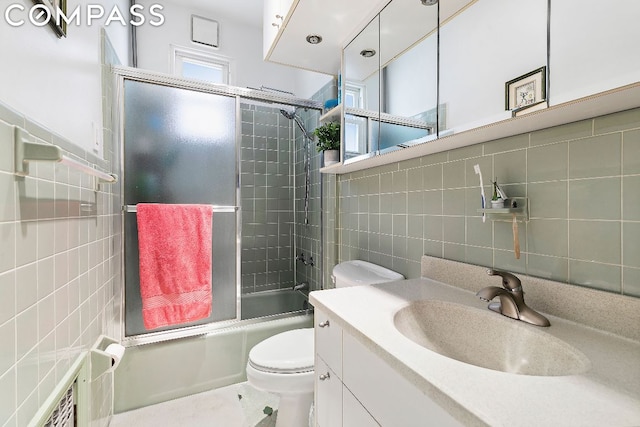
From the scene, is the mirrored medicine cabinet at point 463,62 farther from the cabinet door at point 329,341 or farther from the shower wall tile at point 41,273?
the shower wall tile at point 41,273

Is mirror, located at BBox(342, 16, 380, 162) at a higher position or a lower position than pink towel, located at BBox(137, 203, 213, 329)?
higher

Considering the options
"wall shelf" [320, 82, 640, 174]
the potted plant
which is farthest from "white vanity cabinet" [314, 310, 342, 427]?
the potted plant

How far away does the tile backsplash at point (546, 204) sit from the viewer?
0.73m

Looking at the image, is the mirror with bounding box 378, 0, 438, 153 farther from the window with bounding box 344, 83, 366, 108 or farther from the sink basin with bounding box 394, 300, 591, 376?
the sink basin with bounding box 394, 300, 591, 376

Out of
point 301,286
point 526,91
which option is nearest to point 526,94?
point 526,91

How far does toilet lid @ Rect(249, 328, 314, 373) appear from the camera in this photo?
1336 mm

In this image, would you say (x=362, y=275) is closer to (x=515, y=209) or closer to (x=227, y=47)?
(x=515, y=209)

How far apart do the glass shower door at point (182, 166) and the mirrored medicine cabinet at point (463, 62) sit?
84 cm

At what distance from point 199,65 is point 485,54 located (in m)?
2.63

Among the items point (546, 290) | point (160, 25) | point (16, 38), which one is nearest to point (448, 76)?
point (546, 290)

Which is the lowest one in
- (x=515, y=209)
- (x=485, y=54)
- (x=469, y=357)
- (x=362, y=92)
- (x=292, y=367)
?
(x=292, y=367)

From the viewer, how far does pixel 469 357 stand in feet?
2.85

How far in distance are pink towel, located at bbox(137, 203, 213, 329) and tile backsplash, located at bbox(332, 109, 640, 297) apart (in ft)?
3.97

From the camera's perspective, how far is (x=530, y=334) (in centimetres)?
74
